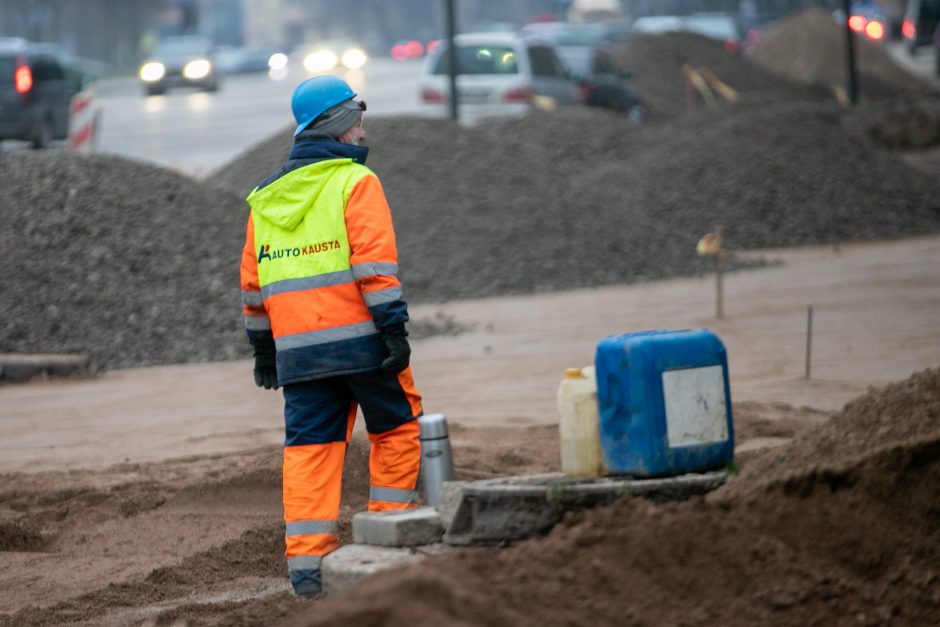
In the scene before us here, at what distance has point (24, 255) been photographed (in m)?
13.8

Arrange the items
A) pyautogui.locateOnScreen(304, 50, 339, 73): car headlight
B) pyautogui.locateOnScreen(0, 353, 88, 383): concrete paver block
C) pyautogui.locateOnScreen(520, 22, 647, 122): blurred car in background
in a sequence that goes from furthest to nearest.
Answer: pyautogui.locateOnScreen(304, 50, 339, 73): car headlight
pyautogui.locateOnScreen(520, 22, 647, 122): blurred car in background
pyautogui.locateOnScreen(0, 353, 88, 383): concrete paver block

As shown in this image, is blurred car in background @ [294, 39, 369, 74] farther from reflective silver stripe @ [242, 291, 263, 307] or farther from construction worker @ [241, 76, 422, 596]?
construction worker @ [241, 76, 422, 596]

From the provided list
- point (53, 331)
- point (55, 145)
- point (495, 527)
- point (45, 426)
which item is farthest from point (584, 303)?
point (55, 145)

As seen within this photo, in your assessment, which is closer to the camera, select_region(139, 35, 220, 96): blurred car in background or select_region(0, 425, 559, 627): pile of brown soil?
select_region(0, 425, 559, 627): pile of brown soil

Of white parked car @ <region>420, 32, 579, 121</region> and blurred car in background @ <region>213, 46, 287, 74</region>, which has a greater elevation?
white parked car @ <region>420, 32, 579, 121</region>

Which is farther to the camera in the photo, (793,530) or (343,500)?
(343,500)

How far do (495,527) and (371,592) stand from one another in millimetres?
1131

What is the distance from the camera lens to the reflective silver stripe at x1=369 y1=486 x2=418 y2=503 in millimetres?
5500

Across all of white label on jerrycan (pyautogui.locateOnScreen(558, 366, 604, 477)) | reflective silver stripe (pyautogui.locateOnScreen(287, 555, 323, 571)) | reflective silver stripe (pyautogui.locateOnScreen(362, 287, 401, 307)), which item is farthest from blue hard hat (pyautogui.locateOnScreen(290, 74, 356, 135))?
reflective silver stripe (pyautogui.locateOnScreen(287, 555, 323, 571))

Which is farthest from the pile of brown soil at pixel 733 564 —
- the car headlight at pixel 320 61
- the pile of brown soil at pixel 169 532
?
the car headlight at pixel 320 61

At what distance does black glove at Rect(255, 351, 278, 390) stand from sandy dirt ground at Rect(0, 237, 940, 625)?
2.72 ft

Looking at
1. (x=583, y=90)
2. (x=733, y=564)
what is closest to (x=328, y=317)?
(x=733, y=564)

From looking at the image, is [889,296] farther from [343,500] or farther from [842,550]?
[842,550]

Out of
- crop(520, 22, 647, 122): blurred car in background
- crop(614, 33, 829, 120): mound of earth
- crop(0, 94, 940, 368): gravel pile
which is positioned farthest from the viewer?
crop(614, 33, 829, 120): mound of earth
